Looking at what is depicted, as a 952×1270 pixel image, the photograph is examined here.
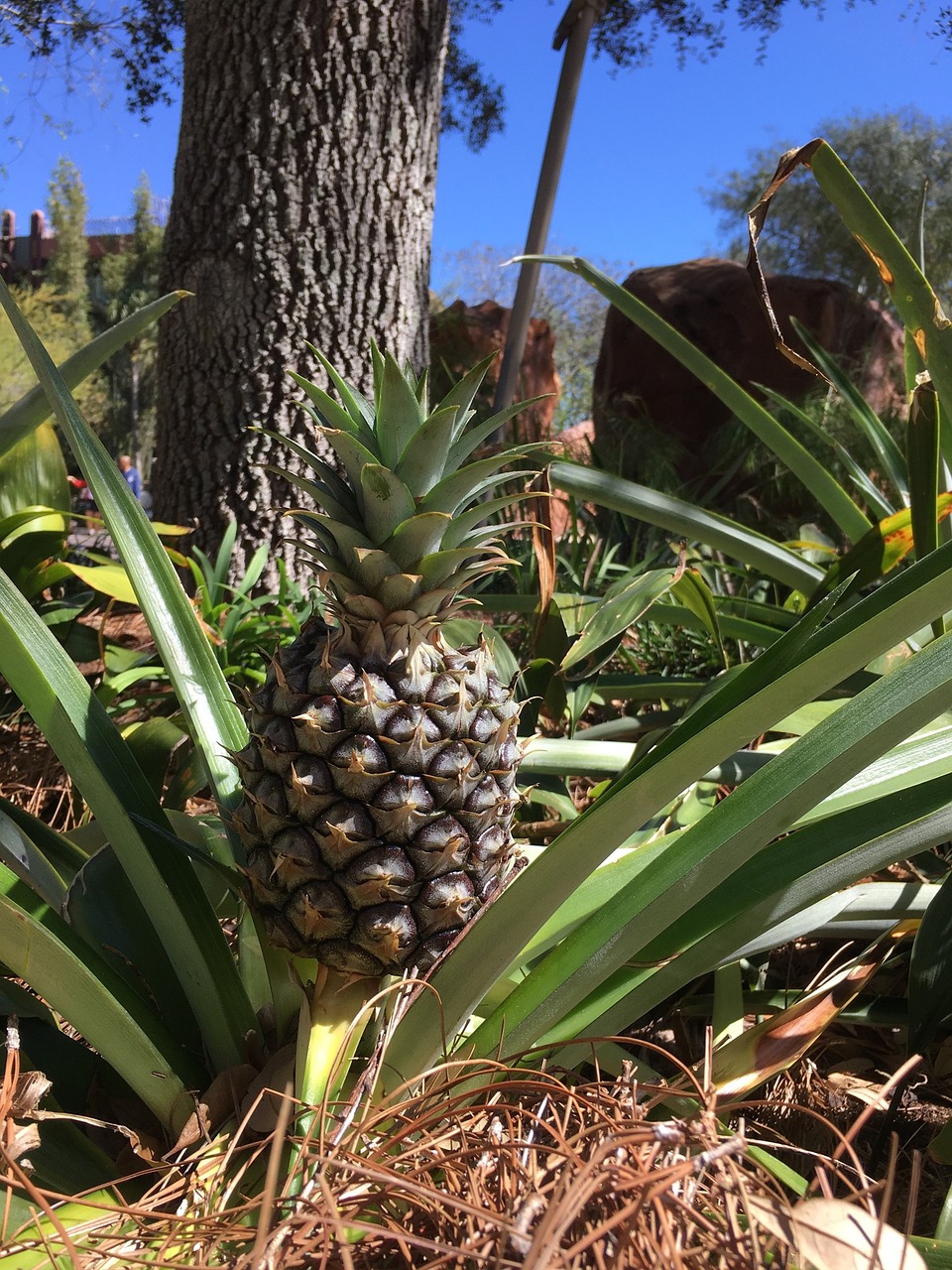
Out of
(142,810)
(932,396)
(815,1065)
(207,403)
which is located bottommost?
(815,1065)

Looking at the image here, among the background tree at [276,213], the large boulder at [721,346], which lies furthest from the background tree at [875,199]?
the background tree at [276,213]

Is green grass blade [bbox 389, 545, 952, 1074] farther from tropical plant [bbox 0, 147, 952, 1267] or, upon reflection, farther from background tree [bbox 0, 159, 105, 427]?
background tree [bbox 0, 159, 105, 427]

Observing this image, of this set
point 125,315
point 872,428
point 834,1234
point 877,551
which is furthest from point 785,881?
point 125,315

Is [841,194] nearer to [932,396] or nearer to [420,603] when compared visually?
[932,396]

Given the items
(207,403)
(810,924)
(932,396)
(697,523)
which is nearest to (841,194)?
(932,396)

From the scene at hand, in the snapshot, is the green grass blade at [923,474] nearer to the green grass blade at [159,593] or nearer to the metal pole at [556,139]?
the green grass blade at [159,593]

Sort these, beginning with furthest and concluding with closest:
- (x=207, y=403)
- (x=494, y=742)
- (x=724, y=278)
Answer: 1. (x=724, y=278)
2. (x=207, y=403)
3. (x=494, y=742)

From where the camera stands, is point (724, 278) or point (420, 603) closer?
point (420, 603)
